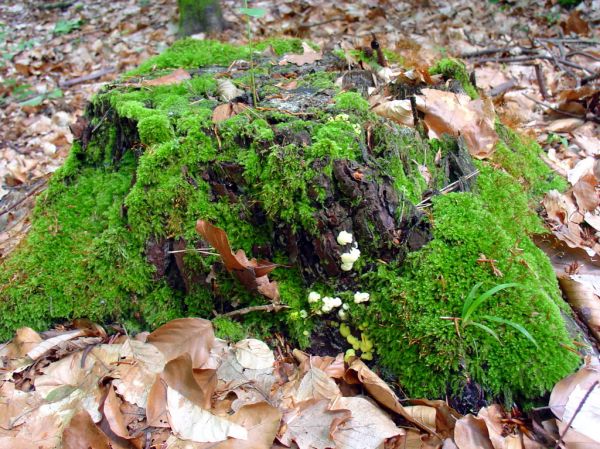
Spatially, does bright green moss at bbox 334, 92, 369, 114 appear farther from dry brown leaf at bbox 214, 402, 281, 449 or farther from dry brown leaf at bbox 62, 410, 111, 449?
dry brown leaf at bbox 62, 410, 111, 449

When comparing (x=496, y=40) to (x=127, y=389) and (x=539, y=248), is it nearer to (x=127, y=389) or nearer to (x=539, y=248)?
(x=539, y=248)

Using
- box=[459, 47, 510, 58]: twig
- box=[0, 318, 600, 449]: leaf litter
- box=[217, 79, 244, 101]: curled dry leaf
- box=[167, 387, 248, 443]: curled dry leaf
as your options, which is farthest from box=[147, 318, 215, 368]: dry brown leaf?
box=[459, 47, 510, 58]: twig

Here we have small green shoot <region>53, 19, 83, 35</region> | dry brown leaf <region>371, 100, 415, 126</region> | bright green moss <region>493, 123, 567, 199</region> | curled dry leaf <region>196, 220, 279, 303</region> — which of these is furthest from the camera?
small green shoot <region>53, 19, 83, 35</region>

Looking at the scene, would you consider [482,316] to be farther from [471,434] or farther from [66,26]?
[66,26]

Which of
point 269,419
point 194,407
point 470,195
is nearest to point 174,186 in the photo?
point 194,407

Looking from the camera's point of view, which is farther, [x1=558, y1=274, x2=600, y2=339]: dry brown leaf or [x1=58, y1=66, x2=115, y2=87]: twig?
[x1=58, y1=66, x2=115, y2=87]: twig

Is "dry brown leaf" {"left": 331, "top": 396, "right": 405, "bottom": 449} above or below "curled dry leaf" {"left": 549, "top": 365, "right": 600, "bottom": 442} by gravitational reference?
above

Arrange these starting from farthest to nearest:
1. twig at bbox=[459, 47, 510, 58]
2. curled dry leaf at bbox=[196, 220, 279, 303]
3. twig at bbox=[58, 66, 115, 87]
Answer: twig at bbox=[58, 66, 115, 87], twig at bbox=[459, 47, 510, 58], curled dry leaf at bbox=[196, 220, 279, 303]

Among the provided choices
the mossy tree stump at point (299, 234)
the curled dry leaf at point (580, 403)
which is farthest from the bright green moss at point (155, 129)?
the curled dry leaf at point (580, 403)
